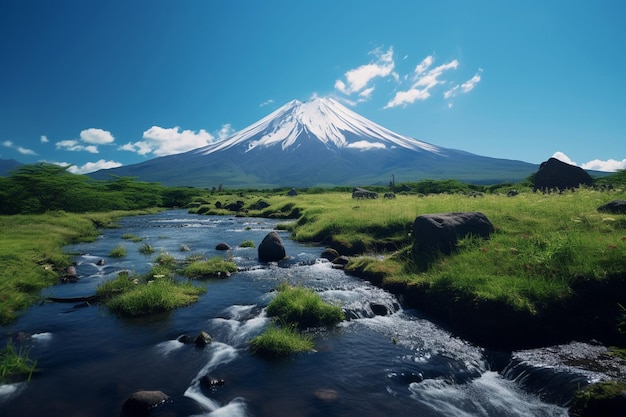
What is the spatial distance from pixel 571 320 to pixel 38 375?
13438 mm

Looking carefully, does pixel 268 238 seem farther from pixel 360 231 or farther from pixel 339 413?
pixel 339 413

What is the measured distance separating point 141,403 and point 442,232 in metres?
12.3

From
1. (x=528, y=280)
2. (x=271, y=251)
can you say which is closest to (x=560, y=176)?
(x=528, y=280)

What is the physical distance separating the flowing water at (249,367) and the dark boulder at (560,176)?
29668mm

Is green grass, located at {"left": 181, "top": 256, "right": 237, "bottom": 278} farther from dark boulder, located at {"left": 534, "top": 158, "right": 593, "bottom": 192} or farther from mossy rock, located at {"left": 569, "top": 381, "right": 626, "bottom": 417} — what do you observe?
dark boulder, located at {"left": 534, "top": 158, "right": 593, "bottom": 192}

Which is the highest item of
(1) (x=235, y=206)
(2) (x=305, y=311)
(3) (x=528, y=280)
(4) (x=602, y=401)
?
(3) (x=528, y=280)

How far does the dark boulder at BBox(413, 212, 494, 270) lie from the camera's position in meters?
14.5

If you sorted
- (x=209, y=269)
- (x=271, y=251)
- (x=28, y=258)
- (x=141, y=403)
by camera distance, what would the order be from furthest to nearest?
(x=271, y=251) → (x=209, y=269) → (x=28, y=258) → (x=141, y=403)

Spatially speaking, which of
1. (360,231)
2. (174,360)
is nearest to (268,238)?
(360,231)

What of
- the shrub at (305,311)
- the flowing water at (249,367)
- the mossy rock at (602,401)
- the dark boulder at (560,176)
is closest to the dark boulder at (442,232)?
the flowing water at (249,367)

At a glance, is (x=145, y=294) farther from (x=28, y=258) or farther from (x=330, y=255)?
(x=330, y=255)

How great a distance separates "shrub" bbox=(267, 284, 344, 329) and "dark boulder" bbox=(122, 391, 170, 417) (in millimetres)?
4217

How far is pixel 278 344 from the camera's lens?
29.5ft

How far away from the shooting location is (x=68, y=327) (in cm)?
1044
